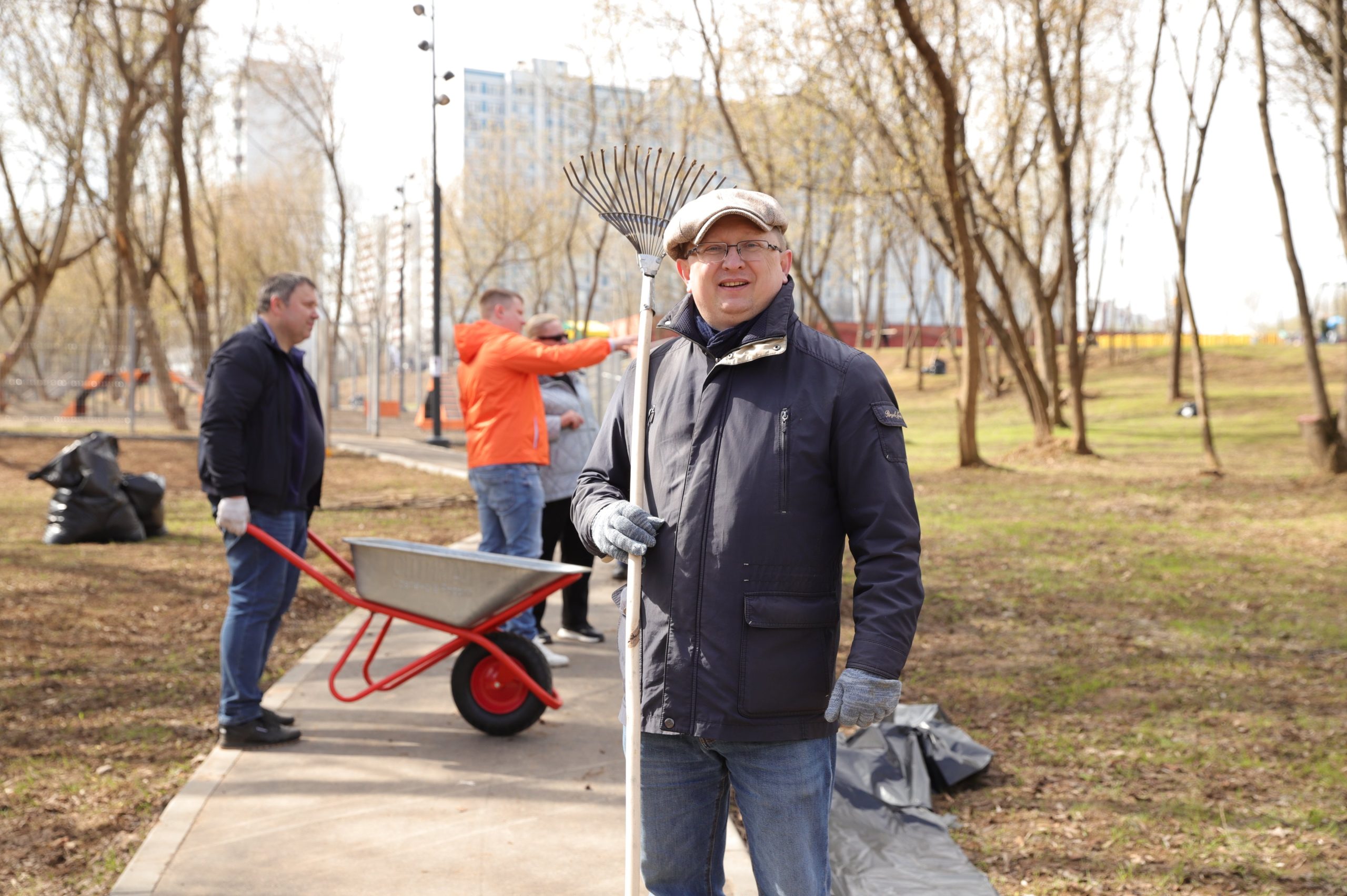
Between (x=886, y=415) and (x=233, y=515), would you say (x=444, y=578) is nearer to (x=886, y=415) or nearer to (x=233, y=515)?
(x=233, y=515)

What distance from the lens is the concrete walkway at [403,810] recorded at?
133 inches

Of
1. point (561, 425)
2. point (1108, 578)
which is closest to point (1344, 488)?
point (1108, 578)

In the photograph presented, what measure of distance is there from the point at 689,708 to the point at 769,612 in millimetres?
243

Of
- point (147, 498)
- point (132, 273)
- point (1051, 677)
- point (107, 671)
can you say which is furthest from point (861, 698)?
point (132, 273)

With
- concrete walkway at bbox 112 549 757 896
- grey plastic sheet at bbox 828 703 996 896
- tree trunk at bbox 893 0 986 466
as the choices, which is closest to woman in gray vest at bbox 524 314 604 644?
concrete walkway at bbox 112 549 757 896

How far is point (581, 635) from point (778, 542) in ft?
14.5

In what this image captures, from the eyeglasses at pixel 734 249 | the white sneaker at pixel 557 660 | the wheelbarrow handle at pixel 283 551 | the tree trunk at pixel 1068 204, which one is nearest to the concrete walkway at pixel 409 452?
the tree trunk at pixel 1068 204

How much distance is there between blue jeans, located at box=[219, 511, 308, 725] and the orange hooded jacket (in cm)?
116

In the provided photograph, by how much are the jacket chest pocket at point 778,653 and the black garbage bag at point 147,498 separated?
8.75m

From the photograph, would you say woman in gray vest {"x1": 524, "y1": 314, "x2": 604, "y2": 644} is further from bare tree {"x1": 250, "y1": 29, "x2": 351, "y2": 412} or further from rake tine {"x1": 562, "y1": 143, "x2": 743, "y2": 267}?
bare tree {"x1": 250, "y1": 29, "x2": 351, "y2": 412}

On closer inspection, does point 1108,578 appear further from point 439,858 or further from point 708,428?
point 708,428

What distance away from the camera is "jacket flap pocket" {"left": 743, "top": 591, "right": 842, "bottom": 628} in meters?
2.17

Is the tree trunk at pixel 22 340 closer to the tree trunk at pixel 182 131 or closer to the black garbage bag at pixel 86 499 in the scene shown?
the tree trunk at pixel 182 131

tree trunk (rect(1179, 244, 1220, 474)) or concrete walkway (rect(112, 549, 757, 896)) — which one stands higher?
tree trunk (rect(1179, 244, 1220, 474))
